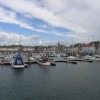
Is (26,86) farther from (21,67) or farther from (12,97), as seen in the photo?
(21,67)

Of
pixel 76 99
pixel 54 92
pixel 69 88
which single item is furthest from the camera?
pixel 69 88

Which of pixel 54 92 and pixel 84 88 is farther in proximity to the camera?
pixel 84 88

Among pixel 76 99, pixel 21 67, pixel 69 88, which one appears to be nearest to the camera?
pixel 76 99

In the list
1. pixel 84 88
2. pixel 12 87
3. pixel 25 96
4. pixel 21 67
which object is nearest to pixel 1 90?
pixel 12 87

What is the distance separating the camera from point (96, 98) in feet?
111

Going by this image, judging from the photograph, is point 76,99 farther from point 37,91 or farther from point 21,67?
point 21,67

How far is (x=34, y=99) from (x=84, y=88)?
12067 millimetres

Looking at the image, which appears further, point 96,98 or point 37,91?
point 37,91

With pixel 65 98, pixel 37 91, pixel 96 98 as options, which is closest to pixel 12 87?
pixel 37 91

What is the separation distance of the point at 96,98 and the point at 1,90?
17.6 meters

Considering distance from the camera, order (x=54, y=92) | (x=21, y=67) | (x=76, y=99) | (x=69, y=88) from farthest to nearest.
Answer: (x=21, y=67), (x=69, y=88), (x=54, y=92), (x=76, y=99)

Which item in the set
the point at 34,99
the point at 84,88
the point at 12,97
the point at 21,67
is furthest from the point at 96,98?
the point at 21,67

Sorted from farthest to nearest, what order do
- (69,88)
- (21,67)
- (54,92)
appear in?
(21,67), (69,88), (54,92)

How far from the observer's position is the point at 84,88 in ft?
135
